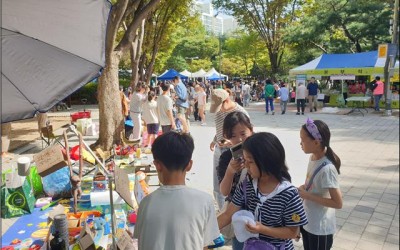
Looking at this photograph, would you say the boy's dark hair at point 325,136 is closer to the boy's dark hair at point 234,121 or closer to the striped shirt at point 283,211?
the boy's dark hair at point 234,121

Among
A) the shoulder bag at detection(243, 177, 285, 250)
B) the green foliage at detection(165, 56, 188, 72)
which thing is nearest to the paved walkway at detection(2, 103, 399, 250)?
the shoulder bag at detection(243, 177, 285, 250)

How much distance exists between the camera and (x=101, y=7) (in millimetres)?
2627

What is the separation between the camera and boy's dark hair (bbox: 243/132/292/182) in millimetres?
1839

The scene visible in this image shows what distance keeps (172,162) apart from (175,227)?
35cm

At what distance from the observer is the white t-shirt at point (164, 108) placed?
8.12m

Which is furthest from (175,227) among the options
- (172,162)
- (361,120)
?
(361,120)

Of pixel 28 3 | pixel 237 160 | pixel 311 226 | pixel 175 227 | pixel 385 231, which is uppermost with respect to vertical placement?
pixel 28 3

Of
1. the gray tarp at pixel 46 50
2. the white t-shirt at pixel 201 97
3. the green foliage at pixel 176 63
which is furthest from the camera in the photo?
the green foliage at pixel 176 63

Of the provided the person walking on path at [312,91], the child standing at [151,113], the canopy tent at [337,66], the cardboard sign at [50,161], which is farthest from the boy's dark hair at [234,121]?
the person walking on path at [312,91]

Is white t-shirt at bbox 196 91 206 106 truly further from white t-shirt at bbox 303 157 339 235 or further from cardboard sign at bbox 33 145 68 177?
white t-shirt at bbox 303 157 339 235

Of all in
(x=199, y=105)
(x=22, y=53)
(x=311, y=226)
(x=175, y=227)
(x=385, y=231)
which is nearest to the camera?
(x=175, y=227)

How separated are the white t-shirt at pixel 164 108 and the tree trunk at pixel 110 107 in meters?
1.03

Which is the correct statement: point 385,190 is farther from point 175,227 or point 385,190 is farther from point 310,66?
point 310,66

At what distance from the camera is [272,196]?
6.06 ft
